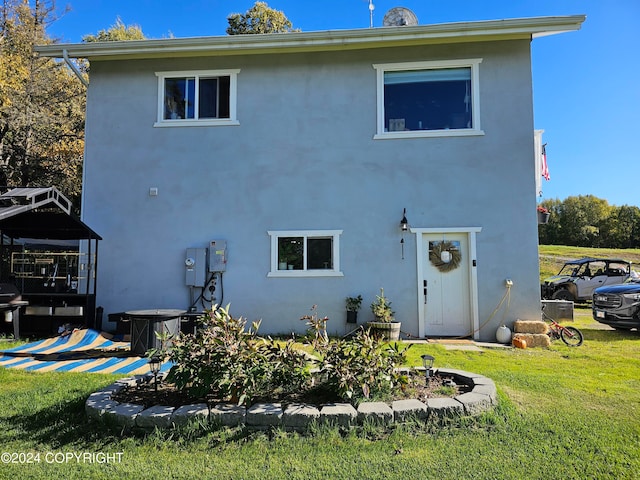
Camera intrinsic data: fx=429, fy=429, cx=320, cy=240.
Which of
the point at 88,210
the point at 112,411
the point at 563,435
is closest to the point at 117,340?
the point at 88,210

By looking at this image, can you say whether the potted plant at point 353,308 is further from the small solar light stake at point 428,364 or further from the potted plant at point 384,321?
the small solar light stake at point 428,364

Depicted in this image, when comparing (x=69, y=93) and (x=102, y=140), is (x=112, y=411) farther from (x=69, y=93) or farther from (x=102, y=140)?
(x=69, y=93)

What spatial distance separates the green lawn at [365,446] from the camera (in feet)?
9.20

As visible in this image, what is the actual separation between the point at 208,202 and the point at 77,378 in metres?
4.53

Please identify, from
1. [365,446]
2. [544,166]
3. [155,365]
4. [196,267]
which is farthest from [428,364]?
[544,166]

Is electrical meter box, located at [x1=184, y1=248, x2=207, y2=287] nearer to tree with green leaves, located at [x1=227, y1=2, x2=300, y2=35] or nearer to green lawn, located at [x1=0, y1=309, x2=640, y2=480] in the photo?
green lawn, located at [x1=0, y1=309, x2=640, y2=480]

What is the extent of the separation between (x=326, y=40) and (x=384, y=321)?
5551 mm

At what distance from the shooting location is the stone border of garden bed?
3.33 m

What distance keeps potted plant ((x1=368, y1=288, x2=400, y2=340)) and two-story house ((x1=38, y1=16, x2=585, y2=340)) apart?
9.7 inches

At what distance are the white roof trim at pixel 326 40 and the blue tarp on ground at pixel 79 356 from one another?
223 inches

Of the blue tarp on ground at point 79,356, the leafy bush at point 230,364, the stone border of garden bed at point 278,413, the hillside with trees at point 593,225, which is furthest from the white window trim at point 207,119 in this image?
the hillside with trees at point 593,225

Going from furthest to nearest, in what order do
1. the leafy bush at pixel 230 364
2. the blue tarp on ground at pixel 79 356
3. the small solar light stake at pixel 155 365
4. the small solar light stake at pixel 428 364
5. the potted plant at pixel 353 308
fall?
the potted plant at pixel 353 308, the blue tarp on ground at pixel 79 356, the small solar light stake at pixel 428 364, the small solar light stake at pixel 155 365, the leafy bush at pixel 230 364

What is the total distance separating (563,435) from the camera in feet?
10.9
